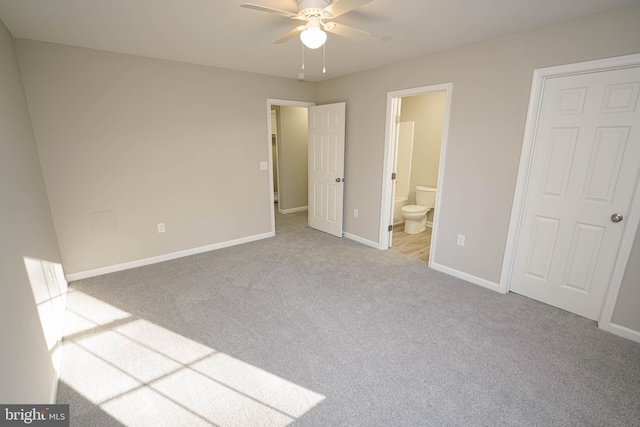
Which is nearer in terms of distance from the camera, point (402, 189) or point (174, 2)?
point (174, 2)

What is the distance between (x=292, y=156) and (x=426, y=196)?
9.03ft

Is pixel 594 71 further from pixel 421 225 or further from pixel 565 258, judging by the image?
pixel 421 225

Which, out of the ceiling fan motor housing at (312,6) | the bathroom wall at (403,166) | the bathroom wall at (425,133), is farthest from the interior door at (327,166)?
the ceiling fan motor housing at (312,6)

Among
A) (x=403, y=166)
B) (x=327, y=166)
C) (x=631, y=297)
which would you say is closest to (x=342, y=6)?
(x=327, y=166)

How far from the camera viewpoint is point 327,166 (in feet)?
14.9

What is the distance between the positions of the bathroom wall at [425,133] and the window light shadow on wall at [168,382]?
4.09 meters

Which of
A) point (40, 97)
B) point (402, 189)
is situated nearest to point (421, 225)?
point (402, 189)

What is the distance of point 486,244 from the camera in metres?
2.96

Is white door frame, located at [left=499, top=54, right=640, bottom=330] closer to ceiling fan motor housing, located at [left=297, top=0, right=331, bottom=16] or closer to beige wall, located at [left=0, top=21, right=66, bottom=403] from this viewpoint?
ceiling fan motor housing, located at [left=297, top=0, right=331, bottom=16]

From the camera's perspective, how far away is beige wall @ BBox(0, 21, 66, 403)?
1.29m

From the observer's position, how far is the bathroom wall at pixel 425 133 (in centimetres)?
482

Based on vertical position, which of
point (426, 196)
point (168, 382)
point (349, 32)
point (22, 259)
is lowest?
point (168, 382)

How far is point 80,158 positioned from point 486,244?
4.33 metres

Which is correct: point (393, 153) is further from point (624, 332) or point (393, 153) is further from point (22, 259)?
point (22, 259)
